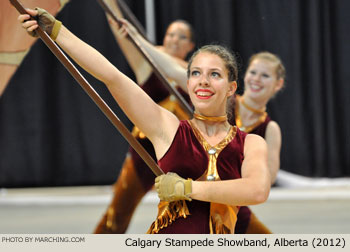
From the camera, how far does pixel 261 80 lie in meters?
2.22

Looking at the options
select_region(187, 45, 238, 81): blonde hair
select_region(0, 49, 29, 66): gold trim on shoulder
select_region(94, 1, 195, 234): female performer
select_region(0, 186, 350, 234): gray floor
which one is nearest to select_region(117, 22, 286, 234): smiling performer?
select_region(94, 1, 195, 234): female performer

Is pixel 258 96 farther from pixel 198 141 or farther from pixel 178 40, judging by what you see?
pixel 198 141

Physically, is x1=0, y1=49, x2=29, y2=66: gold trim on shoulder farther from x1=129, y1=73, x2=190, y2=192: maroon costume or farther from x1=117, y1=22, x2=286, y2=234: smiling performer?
x1=129, y1=73, x2=190, y2=192: maroon costume

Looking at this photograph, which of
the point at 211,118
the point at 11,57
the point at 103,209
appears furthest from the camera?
the point at 103,209

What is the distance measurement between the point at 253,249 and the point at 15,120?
3886 millimetres

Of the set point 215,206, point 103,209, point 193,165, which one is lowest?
point 103,209

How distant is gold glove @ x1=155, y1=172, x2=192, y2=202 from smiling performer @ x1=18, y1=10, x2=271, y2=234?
1 cm

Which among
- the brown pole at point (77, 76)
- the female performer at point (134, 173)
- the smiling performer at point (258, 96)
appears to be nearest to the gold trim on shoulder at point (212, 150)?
the brown pole at point (77, 76)

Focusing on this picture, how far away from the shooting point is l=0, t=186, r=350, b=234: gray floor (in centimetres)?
310

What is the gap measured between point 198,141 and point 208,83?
0.46ft

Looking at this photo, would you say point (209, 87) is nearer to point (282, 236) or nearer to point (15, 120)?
point (282, 236)

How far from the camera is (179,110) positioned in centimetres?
242

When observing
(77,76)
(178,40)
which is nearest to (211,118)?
(77,76)

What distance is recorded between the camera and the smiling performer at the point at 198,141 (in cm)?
131
